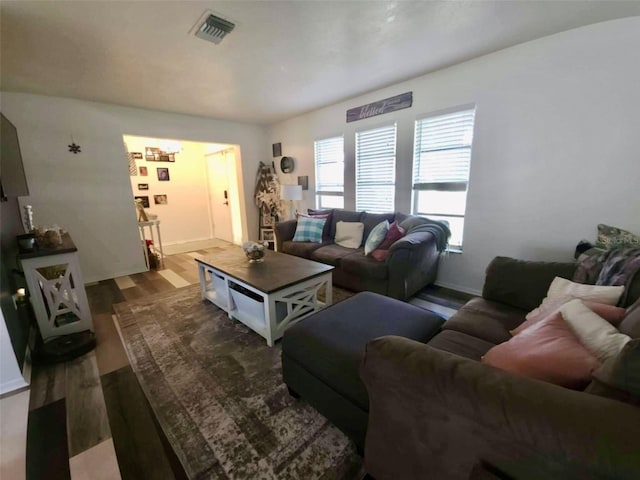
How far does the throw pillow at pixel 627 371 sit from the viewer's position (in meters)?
0.60

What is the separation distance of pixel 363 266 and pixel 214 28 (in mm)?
2378

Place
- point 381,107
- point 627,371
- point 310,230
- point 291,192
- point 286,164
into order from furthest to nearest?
point 286,164, point 291,192, point 310,230, point 381,107, point 627,371

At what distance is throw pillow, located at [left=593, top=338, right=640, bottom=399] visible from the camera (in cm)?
60

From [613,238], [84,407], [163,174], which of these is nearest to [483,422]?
[613,238]

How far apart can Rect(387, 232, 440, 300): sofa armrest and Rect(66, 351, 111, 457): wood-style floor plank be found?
231 cm

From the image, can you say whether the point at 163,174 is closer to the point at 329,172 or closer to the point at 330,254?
the point at 329,172

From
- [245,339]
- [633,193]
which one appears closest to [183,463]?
[245,339]

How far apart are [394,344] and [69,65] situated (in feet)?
11.7

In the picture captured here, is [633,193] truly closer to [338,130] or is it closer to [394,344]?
[394,344]

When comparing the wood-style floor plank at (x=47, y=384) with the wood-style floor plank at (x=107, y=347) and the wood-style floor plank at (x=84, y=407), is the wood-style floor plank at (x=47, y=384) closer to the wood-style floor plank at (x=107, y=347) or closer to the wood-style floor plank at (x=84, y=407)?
the wood-style floor plank at (x=84, y=407)

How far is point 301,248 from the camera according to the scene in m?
3.51

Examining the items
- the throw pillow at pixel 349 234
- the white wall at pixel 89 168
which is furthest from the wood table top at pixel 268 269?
the white wall at pixel 89 168

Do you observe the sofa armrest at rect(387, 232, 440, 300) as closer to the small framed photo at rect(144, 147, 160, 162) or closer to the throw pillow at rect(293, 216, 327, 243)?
the throw pillow at rect(293, 216, 327, 243)

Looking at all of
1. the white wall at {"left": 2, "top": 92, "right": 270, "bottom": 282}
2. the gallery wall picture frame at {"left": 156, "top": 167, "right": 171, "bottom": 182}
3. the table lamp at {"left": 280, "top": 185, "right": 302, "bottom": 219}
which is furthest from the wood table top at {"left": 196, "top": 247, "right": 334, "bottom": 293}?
the gallery wall picture frame at {"left": 156, "top": 167, "right": 171, "bottom": 182}
